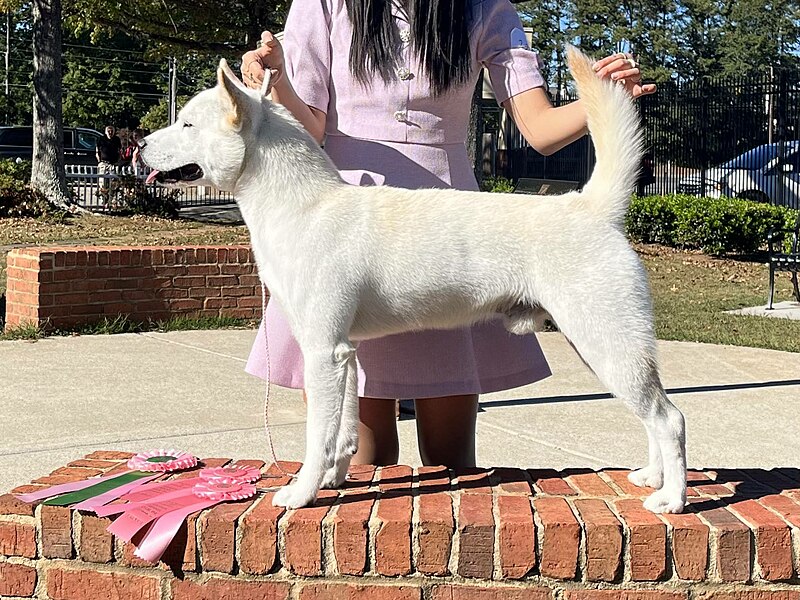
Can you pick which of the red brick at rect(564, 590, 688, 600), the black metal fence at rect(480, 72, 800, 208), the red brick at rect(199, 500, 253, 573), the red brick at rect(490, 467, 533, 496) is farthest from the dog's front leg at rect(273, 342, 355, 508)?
the black metal fence at rect(480, 72, 800, 208)

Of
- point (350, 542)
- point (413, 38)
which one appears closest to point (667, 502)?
point (350, 542)

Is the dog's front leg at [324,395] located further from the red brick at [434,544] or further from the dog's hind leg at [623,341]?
the dog's hind leg at [623,341]

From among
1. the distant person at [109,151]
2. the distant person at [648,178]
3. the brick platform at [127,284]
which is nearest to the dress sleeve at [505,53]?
the brick platform at [127,284]

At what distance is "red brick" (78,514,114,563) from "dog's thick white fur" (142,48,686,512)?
48 centimetres

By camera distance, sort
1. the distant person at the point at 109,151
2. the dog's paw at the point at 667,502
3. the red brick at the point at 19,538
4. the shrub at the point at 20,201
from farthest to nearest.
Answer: the distant person at the point at 109,151 < the shrub at the point at 20,201 < the red brick at the point at 19,538 < the dog's paw at the point at 667,502

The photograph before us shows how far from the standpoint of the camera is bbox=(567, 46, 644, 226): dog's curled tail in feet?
8.81

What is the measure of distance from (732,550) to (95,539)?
1713 millimetres

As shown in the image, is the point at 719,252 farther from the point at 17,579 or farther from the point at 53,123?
the point at 17,579

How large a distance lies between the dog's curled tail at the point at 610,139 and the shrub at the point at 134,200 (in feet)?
57.2

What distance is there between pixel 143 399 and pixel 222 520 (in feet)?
12.8

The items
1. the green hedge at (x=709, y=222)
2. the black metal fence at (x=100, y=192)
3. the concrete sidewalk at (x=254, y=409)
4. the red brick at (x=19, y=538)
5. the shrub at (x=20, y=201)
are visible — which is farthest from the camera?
the black metal fence at (x=100, y=192)

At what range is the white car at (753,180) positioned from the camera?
736 inches

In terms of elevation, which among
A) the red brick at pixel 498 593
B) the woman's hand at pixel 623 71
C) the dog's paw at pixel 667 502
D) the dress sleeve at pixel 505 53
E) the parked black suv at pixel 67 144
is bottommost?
the red brick at pixel 498 593

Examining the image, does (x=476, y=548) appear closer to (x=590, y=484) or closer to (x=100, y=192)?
(x=590, y=484)
